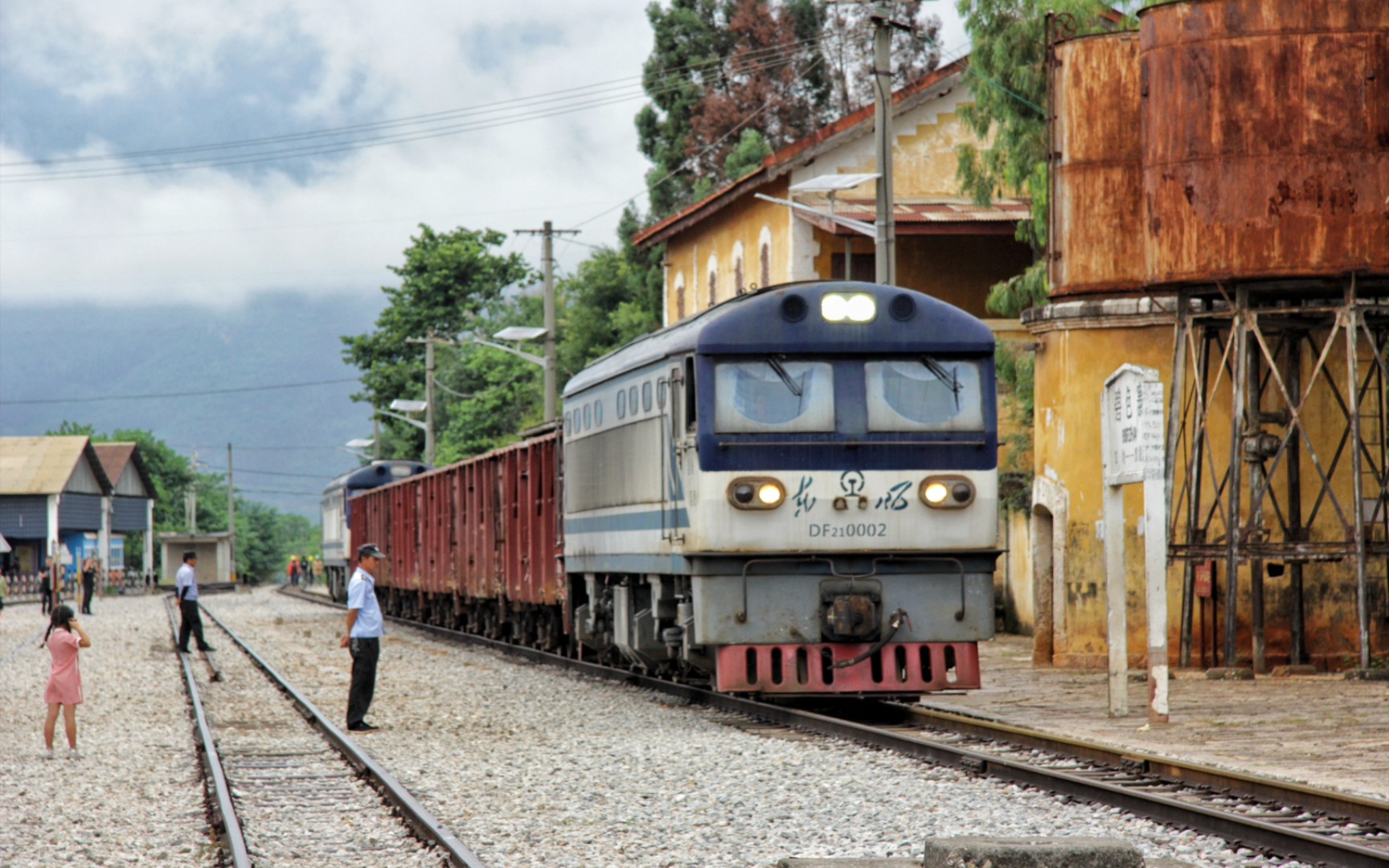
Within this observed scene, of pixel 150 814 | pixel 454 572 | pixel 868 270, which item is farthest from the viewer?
pixel 868 270

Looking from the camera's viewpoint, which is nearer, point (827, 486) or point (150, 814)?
point (150, 814)

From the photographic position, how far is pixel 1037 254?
98.2 ft

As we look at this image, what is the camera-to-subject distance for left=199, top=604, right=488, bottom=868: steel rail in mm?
9281

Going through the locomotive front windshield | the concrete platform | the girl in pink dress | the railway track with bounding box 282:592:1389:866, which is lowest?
the concrete platform

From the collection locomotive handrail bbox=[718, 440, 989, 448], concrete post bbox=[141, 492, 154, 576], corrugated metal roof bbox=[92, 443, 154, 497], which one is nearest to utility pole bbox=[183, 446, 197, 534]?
concrete post bbox=[141, 492, 154, 576]

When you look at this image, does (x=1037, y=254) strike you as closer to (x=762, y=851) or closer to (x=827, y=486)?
(x=827, y=486)

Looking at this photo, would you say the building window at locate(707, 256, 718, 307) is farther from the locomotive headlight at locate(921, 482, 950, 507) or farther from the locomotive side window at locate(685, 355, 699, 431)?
the locomotive headlight at locate(921, 482, 950, 507)

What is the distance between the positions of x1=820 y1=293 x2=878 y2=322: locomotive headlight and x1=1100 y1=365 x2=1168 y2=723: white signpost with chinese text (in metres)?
2.03

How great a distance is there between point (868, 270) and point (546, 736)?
21930 millimetres

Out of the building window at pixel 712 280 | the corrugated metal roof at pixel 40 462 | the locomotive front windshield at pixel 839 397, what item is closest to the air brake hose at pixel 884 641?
the locomotive front windshield at pixel 839 397

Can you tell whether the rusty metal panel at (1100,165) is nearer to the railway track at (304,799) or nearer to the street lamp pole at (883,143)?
the street lamp pole at (883,143)

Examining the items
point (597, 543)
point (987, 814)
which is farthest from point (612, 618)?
point (987, 814)

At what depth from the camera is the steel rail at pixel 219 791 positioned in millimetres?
9539

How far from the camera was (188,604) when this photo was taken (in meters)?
29.0
